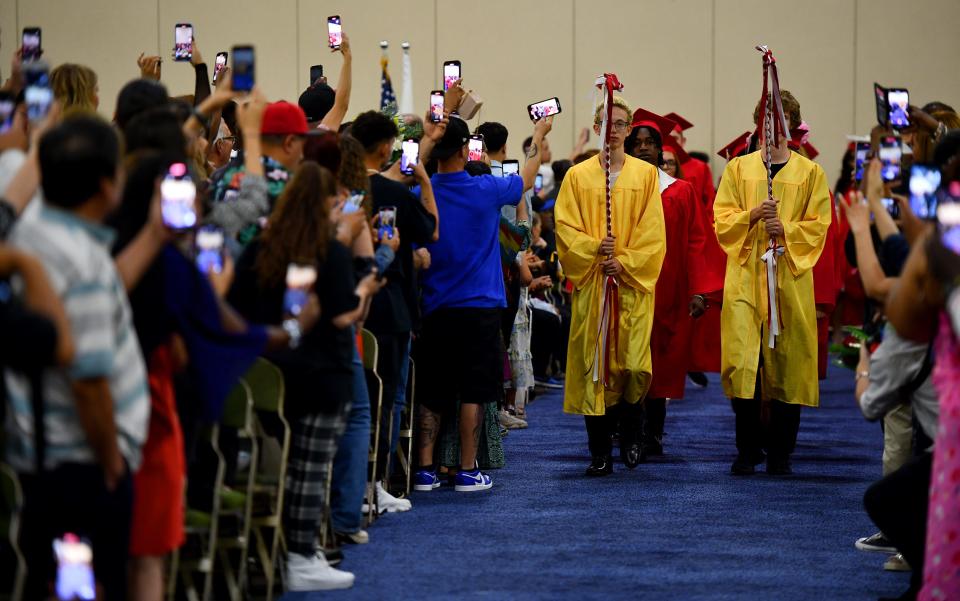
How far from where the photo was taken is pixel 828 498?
6.11 meters

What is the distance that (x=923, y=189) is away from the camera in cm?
376

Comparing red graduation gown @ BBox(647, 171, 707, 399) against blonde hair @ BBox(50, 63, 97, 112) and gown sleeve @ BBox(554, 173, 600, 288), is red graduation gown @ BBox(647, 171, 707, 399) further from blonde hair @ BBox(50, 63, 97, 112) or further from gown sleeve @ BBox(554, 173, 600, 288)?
blonde hair @ BBox(50, 63, 97, 112)

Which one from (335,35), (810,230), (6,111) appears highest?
(335,35)

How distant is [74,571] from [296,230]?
5.07 feet

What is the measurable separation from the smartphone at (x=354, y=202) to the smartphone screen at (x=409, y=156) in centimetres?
73

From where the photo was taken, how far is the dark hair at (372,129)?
5488 millimetres

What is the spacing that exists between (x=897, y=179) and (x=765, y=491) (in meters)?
2.48

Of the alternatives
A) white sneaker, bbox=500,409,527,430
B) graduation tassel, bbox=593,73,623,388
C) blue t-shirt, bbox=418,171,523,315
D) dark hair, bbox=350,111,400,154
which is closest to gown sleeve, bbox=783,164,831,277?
graduation tassel, bbox=593,73,623,388

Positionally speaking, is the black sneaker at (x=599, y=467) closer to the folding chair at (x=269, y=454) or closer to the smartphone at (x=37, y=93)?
the folding chair at (x=269, y=454)

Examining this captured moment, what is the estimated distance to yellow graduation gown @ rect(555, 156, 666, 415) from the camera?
21.9 feet

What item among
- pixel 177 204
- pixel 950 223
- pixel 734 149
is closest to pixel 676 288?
pixel 734 149

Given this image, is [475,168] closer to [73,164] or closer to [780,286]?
[780,286]

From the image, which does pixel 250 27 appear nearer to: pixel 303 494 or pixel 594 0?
pixel 594 0

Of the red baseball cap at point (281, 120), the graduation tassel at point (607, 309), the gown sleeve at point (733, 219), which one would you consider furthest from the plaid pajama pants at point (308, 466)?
the gown sleeve at point (733, 219)
